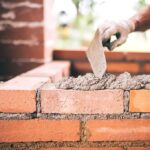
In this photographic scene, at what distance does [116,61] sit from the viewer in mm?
2578

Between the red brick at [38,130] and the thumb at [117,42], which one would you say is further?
the thumb at [117,42]

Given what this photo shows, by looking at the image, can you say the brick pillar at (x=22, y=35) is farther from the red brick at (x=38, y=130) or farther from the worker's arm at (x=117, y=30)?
the red brick at (x=38, y=130)

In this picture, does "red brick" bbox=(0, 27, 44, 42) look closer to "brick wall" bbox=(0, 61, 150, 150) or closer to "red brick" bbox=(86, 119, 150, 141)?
"brick wall" bbox=(0, 61, 150, 150)

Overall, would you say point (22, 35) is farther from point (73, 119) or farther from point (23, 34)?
point (73, 119)

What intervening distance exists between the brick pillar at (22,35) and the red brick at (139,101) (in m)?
1.15

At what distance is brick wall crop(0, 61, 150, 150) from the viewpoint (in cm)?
129

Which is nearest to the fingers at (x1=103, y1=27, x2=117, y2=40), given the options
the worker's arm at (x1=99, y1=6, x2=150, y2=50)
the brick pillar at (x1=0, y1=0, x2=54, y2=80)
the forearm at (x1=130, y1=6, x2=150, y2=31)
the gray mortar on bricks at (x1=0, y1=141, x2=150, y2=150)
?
the worker's arm at (x1=99, y1=6, x2=150, y2=50)

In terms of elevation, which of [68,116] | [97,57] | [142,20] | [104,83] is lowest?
[68,116]

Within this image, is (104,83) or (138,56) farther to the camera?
(138,56)

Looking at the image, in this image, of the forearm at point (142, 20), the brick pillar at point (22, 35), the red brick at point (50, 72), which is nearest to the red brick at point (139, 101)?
the red brick at point (50, 72)

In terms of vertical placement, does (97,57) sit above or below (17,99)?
above

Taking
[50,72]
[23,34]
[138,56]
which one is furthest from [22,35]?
[138,56]

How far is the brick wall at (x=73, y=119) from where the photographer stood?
4.25ft

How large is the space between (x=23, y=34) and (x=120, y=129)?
4.19 ft
